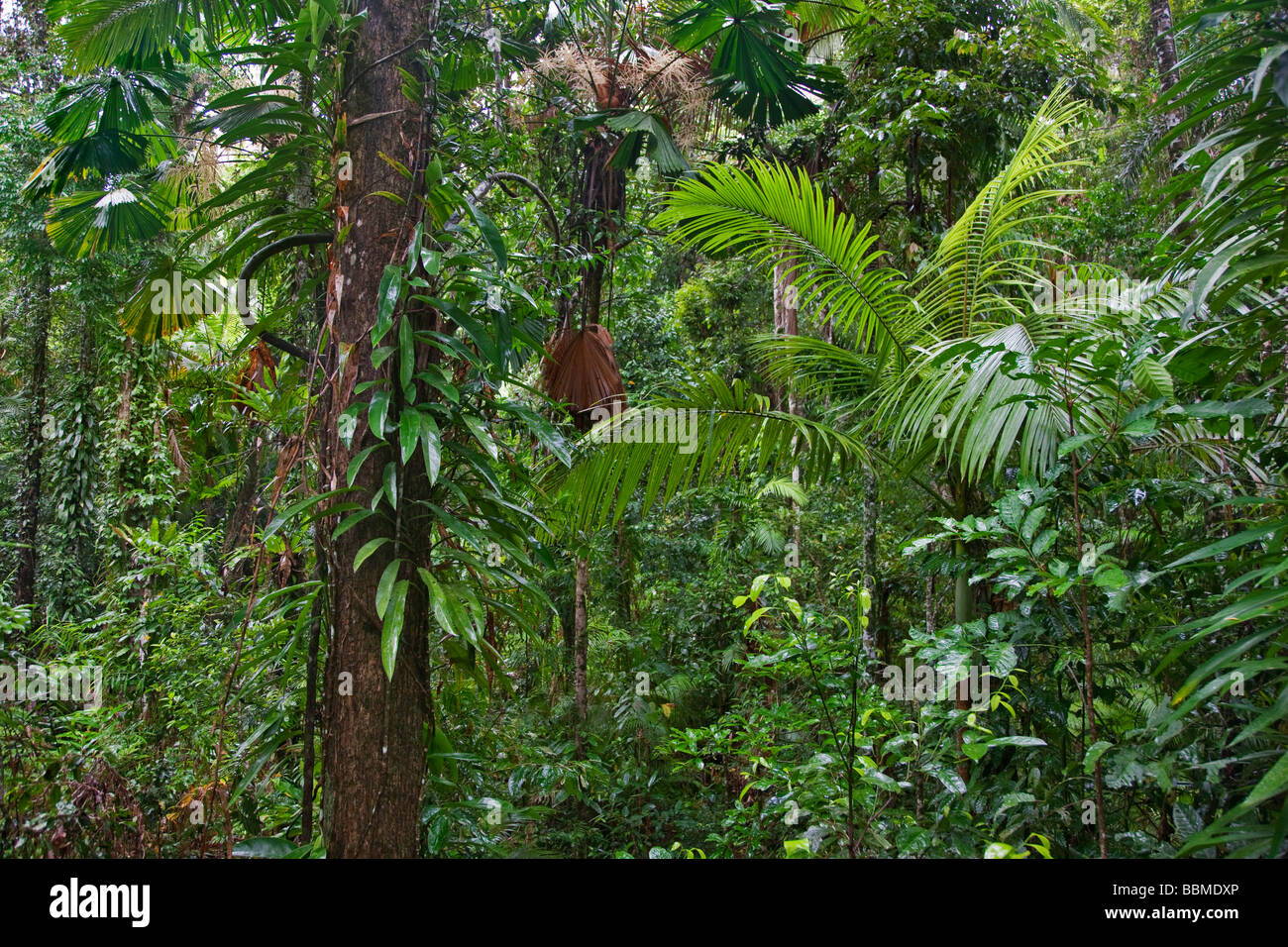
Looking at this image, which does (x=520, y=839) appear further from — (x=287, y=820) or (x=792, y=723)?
(x=792, y=723)

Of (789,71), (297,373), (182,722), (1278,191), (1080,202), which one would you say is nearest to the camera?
(1278,191)

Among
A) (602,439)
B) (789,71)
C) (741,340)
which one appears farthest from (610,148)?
(602,439)

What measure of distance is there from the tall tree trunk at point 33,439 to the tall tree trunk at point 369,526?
284 inches

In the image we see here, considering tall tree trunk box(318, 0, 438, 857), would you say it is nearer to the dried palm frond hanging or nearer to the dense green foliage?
the dense green foliage

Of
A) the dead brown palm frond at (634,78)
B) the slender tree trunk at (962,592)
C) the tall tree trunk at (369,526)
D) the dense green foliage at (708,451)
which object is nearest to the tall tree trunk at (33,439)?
the dense green foliage at (708,451)

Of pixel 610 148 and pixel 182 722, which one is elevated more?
pixel 610 148

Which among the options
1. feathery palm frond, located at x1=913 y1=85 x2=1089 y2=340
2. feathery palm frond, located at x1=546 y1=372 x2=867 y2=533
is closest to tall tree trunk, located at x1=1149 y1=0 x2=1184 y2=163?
feathery palm frond, located at x1=913 y1=85 x2=1089 y2=340

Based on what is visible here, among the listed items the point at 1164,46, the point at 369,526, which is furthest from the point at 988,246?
the point at 1164,46

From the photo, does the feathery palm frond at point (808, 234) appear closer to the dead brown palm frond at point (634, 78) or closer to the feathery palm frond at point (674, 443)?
the feathery palm frond at point (674, 443)

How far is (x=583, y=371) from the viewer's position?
4508mm

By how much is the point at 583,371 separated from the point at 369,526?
2.39m

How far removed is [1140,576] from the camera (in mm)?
1945

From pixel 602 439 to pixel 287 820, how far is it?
1821 millimetres

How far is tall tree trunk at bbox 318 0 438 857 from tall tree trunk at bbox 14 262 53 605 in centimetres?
721
